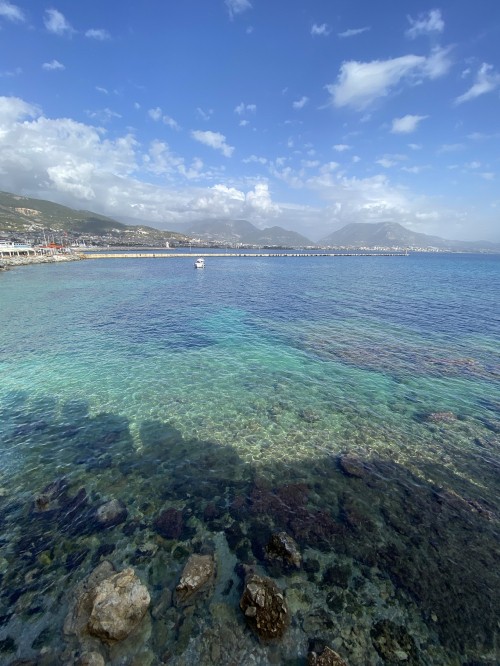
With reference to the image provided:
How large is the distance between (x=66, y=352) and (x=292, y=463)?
2478 cm

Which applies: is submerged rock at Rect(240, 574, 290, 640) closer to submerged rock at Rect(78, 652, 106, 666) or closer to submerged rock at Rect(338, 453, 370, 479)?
submerged rock at Rect(78, 652, 106, 666)

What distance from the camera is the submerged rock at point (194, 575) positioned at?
9.27 meters

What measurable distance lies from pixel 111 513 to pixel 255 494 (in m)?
5.99

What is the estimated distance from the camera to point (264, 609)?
8.55 meters

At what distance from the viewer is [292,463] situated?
50.5 ft

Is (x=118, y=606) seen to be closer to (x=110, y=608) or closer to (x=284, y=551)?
(x=110, y=608)

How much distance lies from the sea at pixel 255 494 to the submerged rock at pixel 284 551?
0.07 metres

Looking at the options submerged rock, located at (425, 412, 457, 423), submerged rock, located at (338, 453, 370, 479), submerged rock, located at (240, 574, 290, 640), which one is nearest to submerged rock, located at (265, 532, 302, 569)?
submerged rock, located at (240, 574, 290, 640)

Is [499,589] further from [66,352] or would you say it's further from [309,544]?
[66,352]

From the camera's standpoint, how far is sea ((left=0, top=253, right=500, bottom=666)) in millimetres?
8484

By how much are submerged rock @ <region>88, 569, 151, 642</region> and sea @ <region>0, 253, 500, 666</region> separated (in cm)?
29

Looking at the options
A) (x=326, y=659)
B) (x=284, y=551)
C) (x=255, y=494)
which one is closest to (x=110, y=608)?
(x=284, y=551)

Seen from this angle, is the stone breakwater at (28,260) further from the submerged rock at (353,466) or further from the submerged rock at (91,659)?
the submerged rock at (353,466)

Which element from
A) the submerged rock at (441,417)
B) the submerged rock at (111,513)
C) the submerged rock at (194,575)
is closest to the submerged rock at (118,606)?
the submerged rock at (194,575)
